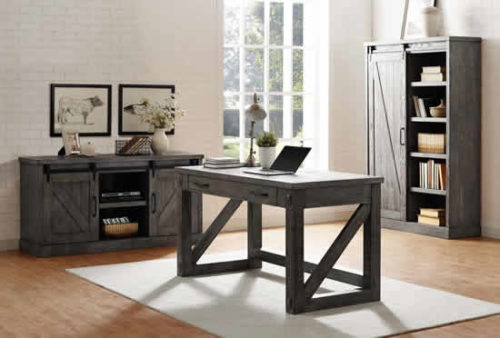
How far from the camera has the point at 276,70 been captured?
970cm

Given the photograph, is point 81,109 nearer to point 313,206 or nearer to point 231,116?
point 231,116

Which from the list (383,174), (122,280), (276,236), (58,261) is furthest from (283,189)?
(383,174)

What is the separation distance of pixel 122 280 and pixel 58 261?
111cm

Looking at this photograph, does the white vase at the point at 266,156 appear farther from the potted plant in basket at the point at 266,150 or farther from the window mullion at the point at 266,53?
A: the window mullion at the point at 266,53

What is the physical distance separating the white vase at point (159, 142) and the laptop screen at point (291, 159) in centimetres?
243

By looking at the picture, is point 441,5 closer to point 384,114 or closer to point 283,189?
point 384,114

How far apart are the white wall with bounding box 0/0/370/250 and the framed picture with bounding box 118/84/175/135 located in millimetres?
71

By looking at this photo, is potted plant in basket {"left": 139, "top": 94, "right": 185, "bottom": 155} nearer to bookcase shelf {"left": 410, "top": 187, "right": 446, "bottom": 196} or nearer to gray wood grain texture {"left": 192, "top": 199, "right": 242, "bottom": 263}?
gray wood grain texture {"left": 192, "top": 199, "right": 242, "bottom": 263}

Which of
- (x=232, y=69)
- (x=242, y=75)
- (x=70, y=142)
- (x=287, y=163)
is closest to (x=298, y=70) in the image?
(x=242, y=75)

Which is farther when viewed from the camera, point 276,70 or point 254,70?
point 276,70

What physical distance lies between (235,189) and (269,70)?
383cm

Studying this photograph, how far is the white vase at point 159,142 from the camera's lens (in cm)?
830

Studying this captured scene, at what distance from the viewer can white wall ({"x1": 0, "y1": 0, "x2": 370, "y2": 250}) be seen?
26.2ft

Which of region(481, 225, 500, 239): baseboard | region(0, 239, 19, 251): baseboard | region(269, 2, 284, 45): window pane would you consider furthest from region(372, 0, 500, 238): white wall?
region(0, 239, 19, 251): baseboard
